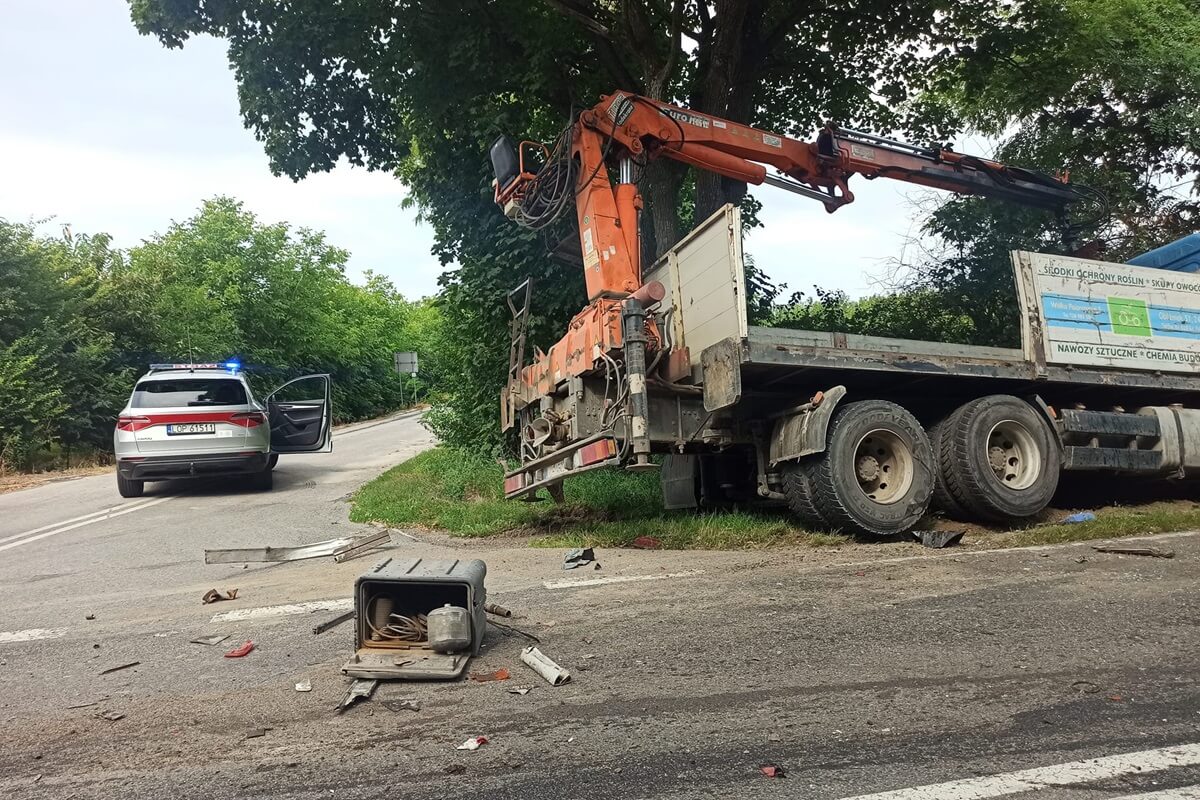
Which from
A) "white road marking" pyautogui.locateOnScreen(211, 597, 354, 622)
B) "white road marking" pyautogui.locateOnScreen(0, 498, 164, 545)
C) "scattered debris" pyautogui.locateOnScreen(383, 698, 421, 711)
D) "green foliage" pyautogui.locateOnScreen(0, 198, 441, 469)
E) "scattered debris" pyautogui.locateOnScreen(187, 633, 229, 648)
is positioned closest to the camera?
"scattered debris" pyautogui.locateOnScreen(383, 698, 421, 711)

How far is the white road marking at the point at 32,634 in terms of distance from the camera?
468cm

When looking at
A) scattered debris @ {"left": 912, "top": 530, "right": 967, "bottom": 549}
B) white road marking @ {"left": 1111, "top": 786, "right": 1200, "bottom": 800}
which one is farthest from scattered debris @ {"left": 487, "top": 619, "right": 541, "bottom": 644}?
scattered debris @ {"left": 912, "top": 530, "right": 967, "bottom": 549}

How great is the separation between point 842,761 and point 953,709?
687 mm

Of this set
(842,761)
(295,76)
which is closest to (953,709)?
(842,761)

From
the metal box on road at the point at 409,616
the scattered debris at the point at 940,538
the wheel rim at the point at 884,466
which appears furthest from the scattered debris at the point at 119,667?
the scattered debris at the point at 940,538

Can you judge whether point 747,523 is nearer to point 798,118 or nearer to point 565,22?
point 565,22

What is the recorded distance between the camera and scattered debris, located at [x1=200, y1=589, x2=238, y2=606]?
538 centimetres

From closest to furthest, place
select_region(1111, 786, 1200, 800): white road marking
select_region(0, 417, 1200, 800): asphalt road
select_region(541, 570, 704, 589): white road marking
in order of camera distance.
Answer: select_region(1111, 786, 1200, 800): white road marking
select_region(0, 417, 1200, 800): asphalt road
select_region(541, 570, 704, 589): white road marking

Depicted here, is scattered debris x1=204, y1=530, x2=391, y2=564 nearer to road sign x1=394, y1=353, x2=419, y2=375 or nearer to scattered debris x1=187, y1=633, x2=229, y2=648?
scattered debris x1=187, y1=633, x2=229, y2=648

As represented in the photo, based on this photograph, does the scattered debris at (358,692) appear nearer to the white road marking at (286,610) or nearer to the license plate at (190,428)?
the white road marking at (286,610)

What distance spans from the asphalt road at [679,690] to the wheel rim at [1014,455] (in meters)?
1.56

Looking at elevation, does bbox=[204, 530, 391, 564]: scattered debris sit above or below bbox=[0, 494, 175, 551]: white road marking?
below

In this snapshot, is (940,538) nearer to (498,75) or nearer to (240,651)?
(240,651)

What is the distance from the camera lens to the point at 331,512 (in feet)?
33.4
